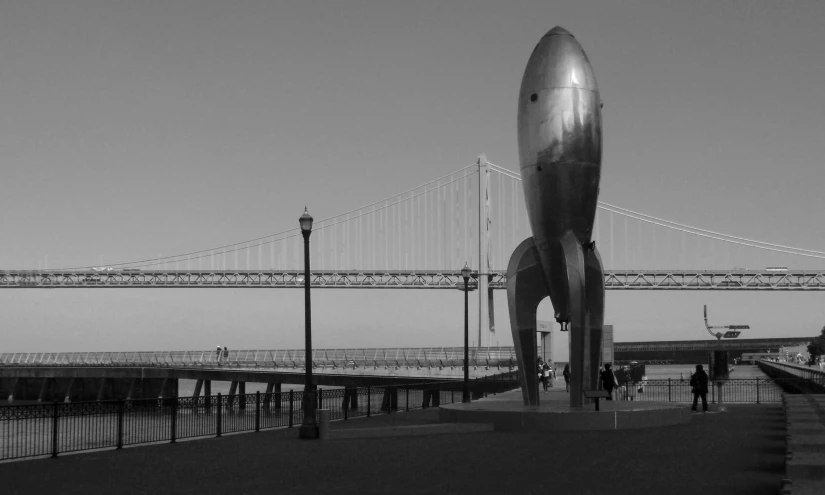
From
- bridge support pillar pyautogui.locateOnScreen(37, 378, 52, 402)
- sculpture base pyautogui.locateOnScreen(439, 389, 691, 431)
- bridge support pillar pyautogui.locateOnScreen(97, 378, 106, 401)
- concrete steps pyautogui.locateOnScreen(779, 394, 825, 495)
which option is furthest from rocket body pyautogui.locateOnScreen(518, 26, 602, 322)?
bridge support pillar pyautogui.locateOnScreen(37, 378, 52, 402)

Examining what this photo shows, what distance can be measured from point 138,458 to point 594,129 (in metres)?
11.7

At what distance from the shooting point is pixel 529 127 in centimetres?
2367

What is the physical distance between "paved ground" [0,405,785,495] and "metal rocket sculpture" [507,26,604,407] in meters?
2.75

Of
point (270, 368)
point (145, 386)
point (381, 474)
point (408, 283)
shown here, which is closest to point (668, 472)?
point (381, 474)

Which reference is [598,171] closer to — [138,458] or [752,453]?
[752,453]

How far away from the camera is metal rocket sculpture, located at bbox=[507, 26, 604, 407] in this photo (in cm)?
2323

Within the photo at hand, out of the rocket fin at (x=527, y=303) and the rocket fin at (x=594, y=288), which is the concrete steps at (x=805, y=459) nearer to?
the rocket fin at (x=594, y=288)

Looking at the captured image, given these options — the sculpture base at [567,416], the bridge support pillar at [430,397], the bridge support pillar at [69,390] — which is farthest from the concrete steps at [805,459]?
the bridge support pillar at [69,390]

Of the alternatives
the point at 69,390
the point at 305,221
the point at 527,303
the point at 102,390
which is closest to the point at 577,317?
the point at 527,303

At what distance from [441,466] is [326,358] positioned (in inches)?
2126

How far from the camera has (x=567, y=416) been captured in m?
22.5

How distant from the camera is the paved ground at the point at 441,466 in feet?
43.7

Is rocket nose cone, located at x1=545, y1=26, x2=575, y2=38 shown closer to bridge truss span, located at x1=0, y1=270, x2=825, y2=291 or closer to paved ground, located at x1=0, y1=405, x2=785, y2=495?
paved ground, located at x1=0, y1=405, x2=785, y2=495

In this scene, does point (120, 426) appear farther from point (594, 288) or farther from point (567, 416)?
point (594, 288)
